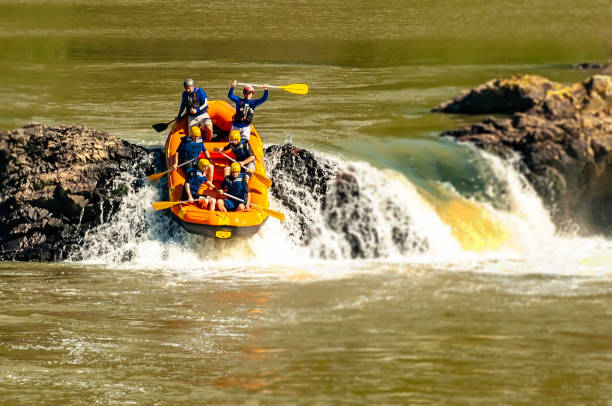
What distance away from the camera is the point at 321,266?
1245 centimetres

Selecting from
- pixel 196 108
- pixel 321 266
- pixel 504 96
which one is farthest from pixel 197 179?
pixel 504 96

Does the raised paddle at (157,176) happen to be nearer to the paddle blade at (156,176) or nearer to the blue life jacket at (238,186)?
the paddle blade at (156,176)

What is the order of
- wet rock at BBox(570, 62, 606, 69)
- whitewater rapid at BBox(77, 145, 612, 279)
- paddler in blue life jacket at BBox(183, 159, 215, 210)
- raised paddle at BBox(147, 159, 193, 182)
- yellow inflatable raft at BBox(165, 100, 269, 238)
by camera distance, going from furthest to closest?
wet rock at BBox(570, 62, 606, 69), raised paddle at BBox(147, 159, 193, 182), paddler in blue life jacket at BBox(183, 159, 215, 210), whitewater rapid at BBox(77, 145, 612, 279), yellow inflatable raft at BBox(165, 100, 269, 238)

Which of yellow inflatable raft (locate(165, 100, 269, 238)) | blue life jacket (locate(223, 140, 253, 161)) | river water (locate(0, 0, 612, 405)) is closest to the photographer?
river water (locate(0, 0, 612, 405))

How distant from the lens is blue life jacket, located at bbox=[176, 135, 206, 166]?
521 inches

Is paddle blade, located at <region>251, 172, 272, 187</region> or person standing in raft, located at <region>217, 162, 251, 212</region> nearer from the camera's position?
person standing in raft, located at <region>217, 162, 251, 212</region>

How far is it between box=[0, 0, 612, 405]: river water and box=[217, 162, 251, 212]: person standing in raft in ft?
1.64

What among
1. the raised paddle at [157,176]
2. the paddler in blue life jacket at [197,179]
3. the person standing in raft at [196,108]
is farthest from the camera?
the person standing in raft at [196,108]

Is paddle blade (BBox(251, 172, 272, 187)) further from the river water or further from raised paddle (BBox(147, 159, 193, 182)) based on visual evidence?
raised paddle (BBox(147, 159, 193, 182))

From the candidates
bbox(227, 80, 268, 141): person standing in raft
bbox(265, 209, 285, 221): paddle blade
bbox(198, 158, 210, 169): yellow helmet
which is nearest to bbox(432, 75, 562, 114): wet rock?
bbox(227, 80, 268, 141): person standing in raft

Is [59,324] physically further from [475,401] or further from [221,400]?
[475,401]

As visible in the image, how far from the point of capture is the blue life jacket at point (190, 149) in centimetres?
1323

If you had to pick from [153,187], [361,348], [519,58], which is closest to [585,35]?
[519,58]

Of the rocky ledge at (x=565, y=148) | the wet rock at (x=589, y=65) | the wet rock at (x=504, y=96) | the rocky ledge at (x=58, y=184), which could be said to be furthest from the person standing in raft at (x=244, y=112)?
the wet rock at (x=589, y=65)
